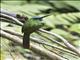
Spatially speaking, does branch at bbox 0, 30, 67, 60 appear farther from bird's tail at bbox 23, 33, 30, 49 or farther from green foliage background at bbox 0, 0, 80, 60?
green foliage background at bbox 0, 0, 80, 60

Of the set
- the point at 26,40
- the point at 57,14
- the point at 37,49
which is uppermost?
the point at 26,40

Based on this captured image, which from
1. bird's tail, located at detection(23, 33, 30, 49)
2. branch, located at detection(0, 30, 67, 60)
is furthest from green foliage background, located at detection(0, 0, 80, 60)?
bird's tail, located at detection(23, 33, 30, 49)

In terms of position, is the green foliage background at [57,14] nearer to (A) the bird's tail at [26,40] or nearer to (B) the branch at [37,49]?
(B) the branch at [37,49]

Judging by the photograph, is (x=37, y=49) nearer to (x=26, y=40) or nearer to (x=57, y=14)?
(x=26, y=40)

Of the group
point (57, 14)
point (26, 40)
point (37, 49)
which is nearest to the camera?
point (26, 40)

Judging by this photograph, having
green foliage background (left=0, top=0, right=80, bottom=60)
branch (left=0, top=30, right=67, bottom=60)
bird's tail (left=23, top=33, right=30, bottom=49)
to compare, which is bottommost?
green foliage background (left=0, top=0, right=80, bottom=60)

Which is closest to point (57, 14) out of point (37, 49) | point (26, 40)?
point (37, 49)

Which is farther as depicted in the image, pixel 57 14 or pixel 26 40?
pixel 57 14

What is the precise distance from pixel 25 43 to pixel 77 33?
188 centimetres

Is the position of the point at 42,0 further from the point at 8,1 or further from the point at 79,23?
the point at 79,23

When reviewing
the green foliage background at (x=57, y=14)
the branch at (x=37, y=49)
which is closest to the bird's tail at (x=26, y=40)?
the branch at (x=37, y=49)

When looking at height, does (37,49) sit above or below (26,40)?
below

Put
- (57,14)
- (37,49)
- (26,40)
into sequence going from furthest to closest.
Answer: (57,14) → (37,49) → (26,40)

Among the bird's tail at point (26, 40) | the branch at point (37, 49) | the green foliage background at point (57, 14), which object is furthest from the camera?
the green foliage background at point (57, 14)
